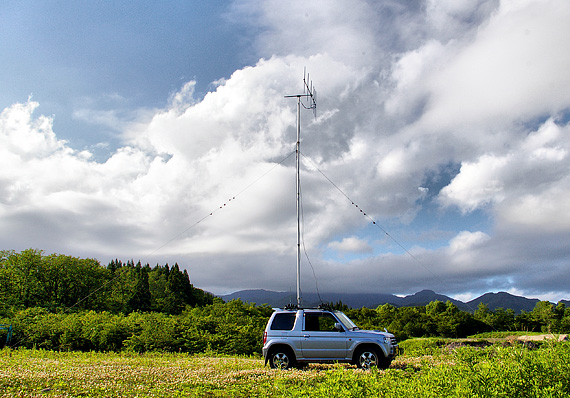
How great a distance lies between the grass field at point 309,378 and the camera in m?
6.35

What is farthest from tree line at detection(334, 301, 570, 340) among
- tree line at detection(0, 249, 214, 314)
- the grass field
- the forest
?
the grass field

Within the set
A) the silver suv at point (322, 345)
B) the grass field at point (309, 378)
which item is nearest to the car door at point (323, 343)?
the silver suv at point (322, 345)

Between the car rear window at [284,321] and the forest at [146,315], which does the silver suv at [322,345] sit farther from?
the forest at [146,315]

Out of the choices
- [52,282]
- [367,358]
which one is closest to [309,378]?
[367,358]

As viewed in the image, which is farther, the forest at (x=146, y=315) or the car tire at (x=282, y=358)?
the forest at (x=146, y=315)

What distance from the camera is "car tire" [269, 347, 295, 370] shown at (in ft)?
→ 42.7

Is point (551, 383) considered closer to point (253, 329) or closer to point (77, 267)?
point (253, 329)

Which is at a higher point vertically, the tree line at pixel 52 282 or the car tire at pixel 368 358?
the tree line at pixel 52 282

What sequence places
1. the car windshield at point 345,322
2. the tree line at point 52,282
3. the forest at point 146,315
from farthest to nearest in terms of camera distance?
the tree line at point 52,282
the forest at point 146,315
the car windshield at point 345,322

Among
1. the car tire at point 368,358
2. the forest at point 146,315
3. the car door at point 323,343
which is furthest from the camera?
the forest at point 146,315

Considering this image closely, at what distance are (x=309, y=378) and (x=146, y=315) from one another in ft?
43.0

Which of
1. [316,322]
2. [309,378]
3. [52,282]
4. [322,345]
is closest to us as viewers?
[309,378]

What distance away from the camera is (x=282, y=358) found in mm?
13094

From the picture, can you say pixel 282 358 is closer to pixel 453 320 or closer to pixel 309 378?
pixel 309 378
